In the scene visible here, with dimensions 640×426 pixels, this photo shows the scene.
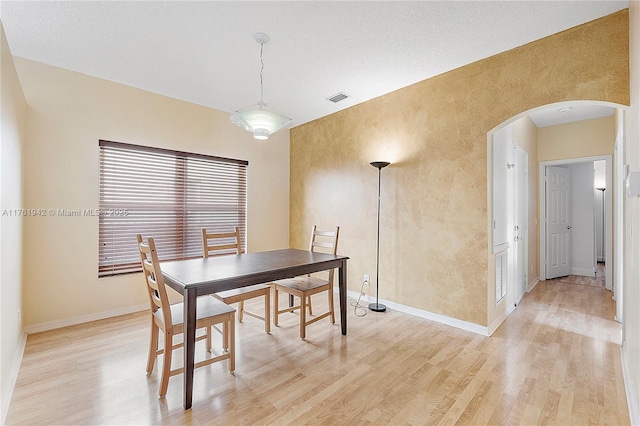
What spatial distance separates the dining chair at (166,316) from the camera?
1.87 meters

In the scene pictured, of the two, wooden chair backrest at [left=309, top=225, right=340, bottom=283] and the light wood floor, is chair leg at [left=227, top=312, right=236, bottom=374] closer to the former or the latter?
the light wood floor

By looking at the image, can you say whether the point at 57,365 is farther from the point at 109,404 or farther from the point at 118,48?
the point at 118,48

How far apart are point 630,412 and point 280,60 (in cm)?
369

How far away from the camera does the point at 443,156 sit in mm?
3203

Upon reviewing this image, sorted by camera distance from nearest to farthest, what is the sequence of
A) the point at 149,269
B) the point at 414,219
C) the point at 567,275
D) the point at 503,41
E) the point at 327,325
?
the point at 149,269
the point at 503,41
the point at 327,325
the point at 414,219
the point at 567,275

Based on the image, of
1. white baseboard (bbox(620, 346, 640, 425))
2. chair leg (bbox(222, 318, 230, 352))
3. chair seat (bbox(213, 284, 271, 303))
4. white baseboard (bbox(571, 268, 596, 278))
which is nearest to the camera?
white baseboard (bbox(620, 346, 640, 425))

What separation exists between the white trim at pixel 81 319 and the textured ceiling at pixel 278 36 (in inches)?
103

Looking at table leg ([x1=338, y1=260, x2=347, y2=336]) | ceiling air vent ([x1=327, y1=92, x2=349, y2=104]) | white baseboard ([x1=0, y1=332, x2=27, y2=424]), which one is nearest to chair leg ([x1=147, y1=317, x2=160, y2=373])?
white baseboard ([x1=0, y1=332, x2=27, y2=424])

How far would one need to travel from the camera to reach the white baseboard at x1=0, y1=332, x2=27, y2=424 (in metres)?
1.78

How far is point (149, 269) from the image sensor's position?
6.58 ft

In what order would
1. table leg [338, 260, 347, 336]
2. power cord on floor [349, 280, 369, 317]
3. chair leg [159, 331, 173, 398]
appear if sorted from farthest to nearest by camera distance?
1. power cord on floor [349, 280, 369, 317]
2. table leg [338, 260, 347, 336]
3. chair leg [159, 331, 173, 398]

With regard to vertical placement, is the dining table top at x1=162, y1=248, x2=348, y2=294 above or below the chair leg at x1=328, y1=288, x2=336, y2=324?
above

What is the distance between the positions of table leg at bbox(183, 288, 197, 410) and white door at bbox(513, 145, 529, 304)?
3.79 m

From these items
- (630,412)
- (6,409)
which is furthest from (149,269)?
(630,412)
